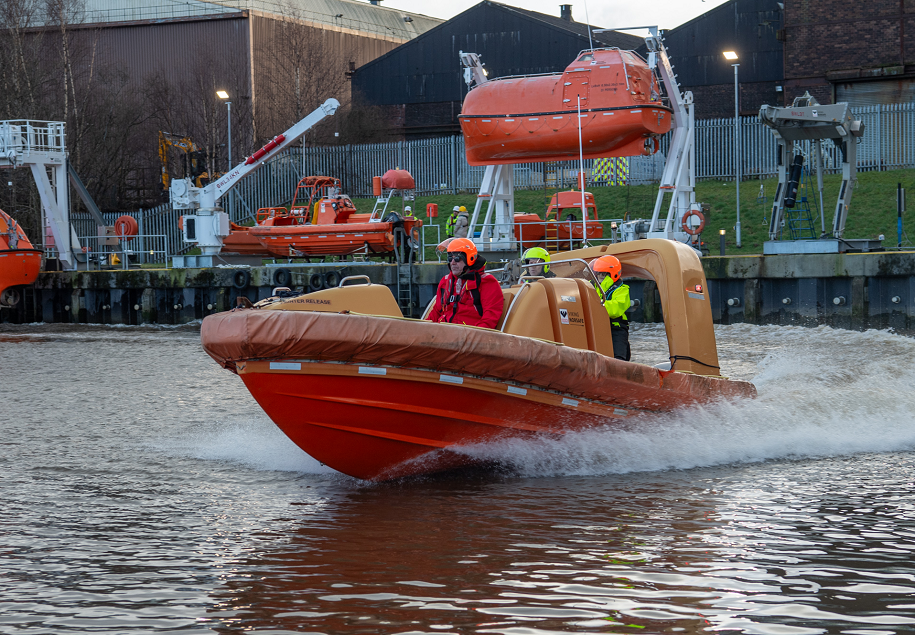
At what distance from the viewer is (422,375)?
6.64m

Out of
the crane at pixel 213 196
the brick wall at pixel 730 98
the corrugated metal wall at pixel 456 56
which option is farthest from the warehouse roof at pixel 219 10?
the crane at pixel 213 196

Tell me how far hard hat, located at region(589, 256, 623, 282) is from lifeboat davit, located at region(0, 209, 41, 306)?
20509mm

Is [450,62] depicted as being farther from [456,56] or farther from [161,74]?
[161,74]

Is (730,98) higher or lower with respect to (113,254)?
higher

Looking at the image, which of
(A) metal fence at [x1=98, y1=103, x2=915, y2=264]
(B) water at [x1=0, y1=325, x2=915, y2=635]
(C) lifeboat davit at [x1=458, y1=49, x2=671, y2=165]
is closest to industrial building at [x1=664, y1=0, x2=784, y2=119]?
(A) metal fence at [x1=98, y1=103, x2=915, y2=264]

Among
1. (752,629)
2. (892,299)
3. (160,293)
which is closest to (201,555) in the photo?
(752,629)

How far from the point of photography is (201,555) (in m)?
5.26

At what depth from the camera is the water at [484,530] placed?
14.1ft

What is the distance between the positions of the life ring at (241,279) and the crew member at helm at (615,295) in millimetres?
16541

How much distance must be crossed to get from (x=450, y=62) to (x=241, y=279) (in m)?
19.9

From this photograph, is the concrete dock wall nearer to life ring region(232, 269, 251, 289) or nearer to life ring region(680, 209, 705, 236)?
life ring region(232, 269, 251, 289)

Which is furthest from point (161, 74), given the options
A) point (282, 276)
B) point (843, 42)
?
point (843, 42)

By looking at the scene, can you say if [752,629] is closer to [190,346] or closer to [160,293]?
[190,346]

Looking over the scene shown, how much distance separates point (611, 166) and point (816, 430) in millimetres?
24752
